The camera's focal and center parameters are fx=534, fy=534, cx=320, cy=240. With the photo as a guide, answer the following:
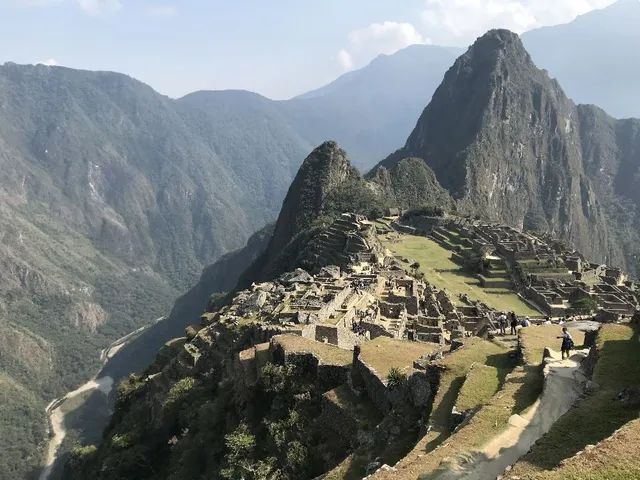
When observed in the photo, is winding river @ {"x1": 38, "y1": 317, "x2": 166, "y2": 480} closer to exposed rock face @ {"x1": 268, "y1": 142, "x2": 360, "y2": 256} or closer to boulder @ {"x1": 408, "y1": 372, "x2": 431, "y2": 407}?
exposed rock face @ {"x1": 268, "y1": 142, "x2": 360, "y2": 256}

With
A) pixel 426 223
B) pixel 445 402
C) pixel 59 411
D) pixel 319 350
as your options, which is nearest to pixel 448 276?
pixel 426 223

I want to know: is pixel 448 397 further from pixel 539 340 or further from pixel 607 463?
pixel 607 463

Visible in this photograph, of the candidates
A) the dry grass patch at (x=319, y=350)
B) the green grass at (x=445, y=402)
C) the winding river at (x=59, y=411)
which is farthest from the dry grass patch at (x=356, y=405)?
the winding river at (x=59, y=411)

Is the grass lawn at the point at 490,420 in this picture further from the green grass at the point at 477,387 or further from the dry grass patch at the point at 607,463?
the dry grass patch at the point at 607,463

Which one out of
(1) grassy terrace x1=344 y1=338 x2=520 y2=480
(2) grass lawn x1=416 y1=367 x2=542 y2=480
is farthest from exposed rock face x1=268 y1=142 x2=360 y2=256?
(2) grass lawn x1=416 y1=367 x2=542 y2=480

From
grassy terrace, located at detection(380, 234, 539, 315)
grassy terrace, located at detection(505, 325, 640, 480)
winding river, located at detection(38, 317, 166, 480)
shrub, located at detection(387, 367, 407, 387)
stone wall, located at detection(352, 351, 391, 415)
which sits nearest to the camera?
grassy terrace, located at detection(505, 325, 640, 480)

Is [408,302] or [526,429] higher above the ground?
[526,429]
